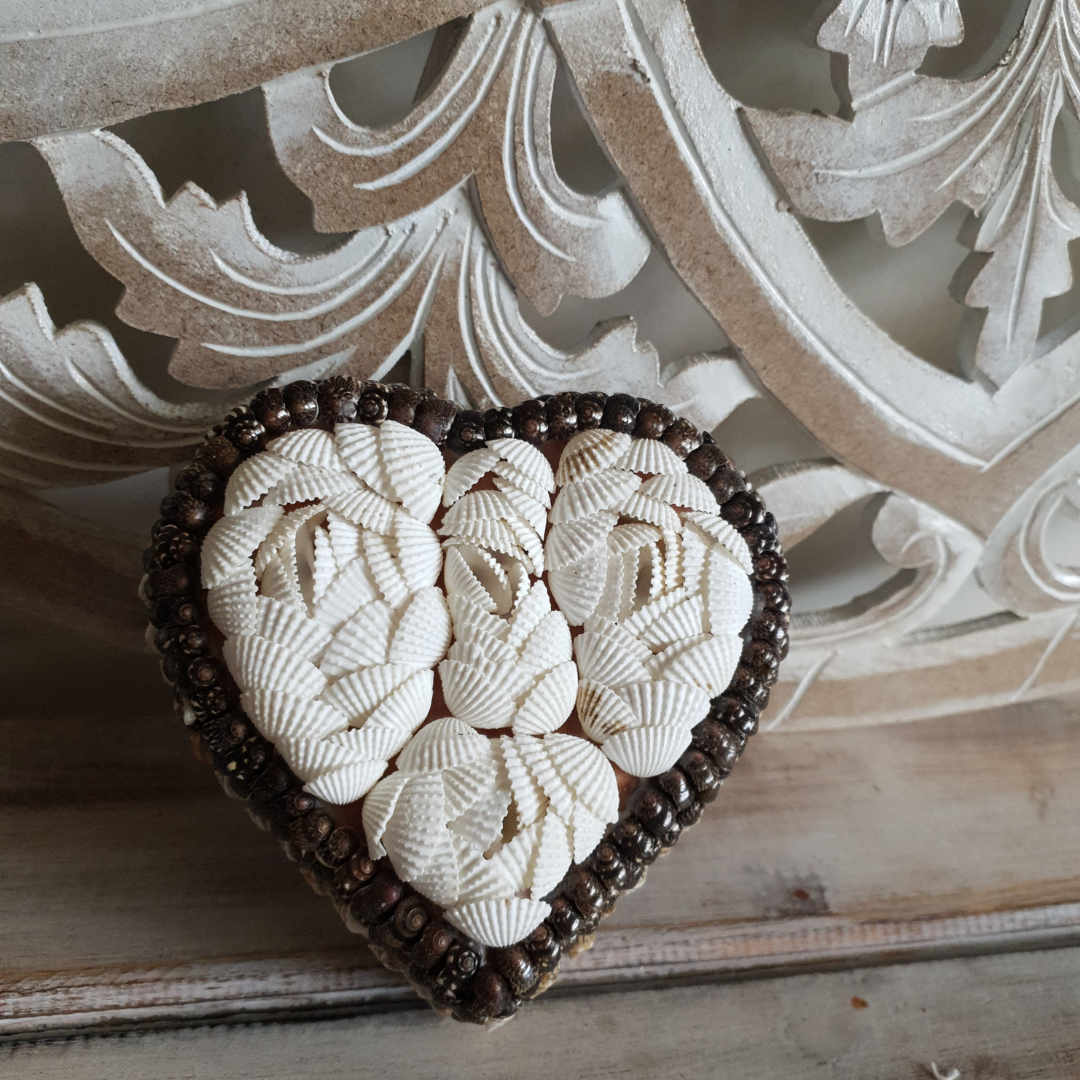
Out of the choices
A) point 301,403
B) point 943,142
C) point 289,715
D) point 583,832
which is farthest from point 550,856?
point 943,142

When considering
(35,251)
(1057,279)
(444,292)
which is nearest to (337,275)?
(444,292)

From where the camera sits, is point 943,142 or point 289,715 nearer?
point 289,715

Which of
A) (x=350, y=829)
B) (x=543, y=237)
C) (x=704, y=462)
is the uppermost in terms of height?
(x=543, y=237)

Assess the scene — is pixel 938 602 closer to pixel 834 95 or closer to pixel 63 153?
pixel 834 95

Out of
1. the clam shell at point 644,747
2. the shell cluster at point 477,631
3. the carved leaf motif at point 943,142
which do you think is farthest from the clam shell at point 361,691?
the carved leaf motif at point 943,142

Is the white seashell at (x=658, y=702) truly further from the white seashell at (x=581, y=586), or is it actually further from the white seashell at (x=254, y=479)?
the white seashell at (x=254, y=479)

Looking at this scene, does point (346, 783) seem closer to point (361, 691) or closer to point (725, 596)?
point (361, 691)
